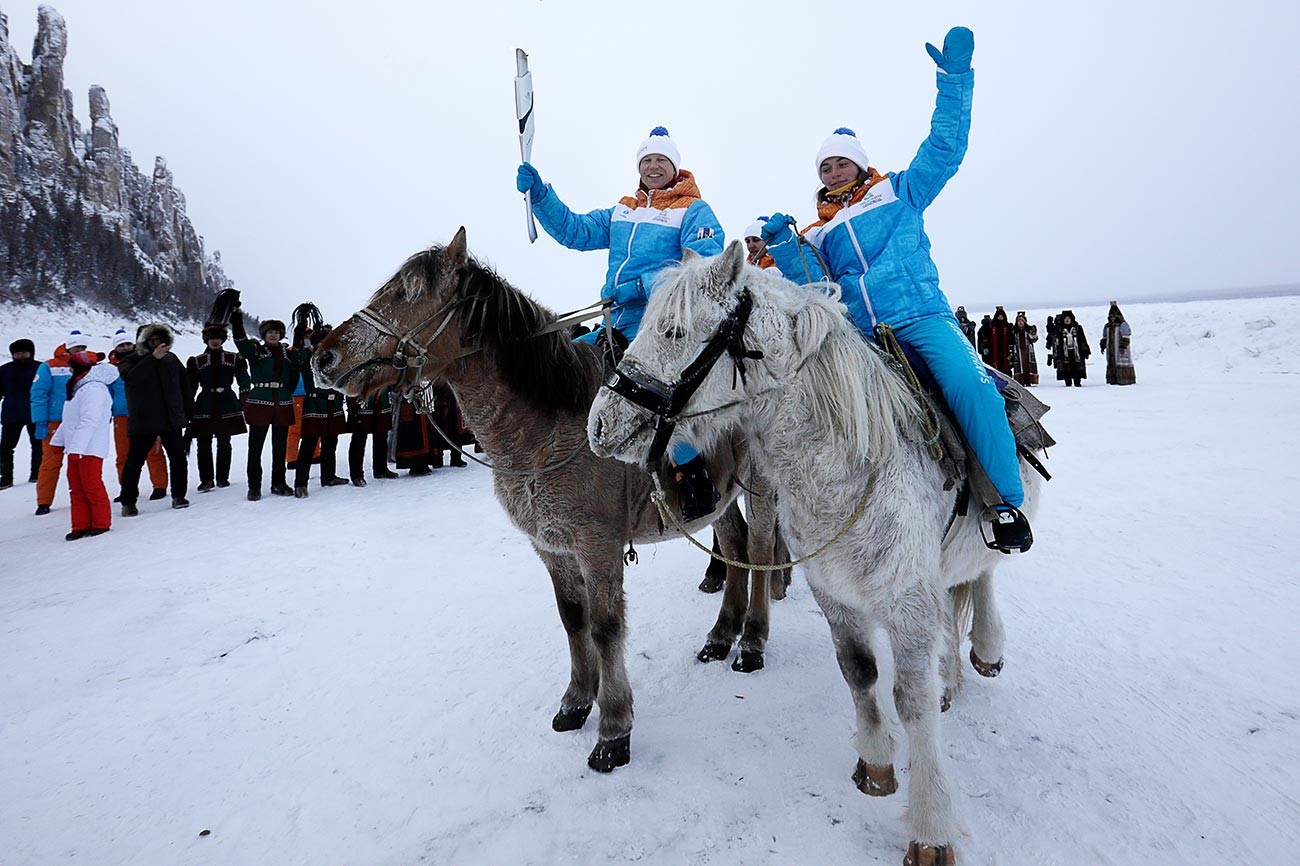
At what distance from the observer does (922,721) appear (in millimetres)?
2232

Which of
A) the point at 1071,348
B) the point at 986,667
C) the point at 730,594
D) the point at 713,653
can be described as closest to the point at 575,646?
the point at 713,653

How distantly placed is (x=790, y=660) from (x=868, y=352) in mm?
2289

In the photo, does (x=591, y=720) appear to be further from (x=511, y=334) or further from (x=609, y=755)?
(x=511, y=334)

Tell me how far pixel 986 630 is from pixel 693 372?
2490mm

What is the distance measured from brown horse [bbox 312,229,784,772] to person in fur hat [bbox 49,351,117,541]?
6.18 m

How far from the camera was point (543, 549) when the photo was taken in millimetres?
3053

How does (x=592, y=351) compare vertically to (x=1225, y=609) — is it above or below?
above

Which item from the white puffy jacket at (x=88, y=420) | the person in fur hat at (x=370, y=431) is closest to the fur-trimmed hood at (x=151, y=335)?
the white puffy jacket at (x=88, y=420)

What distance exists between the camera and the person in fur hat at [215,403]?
9016mm

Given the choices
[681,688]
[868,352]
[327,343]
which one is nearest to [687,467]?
[868,352]

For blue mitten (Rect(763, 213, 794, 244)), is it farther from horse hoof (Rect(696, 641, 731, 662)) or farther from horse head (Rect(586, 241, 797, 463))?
horse hoof (Rect(696, 641, 731, 662))

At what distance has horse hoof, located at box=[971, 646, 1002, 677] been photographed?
326 centimetres

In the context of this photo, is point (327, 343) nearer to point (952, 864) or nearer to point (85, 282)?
point (952, 864)

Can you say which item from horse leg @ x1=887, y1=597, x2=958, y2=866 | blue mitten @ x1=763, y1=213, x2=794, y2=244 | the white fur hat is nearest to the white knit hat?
blue mitten @ x1=763, y1=213, x2=794, y2=244
